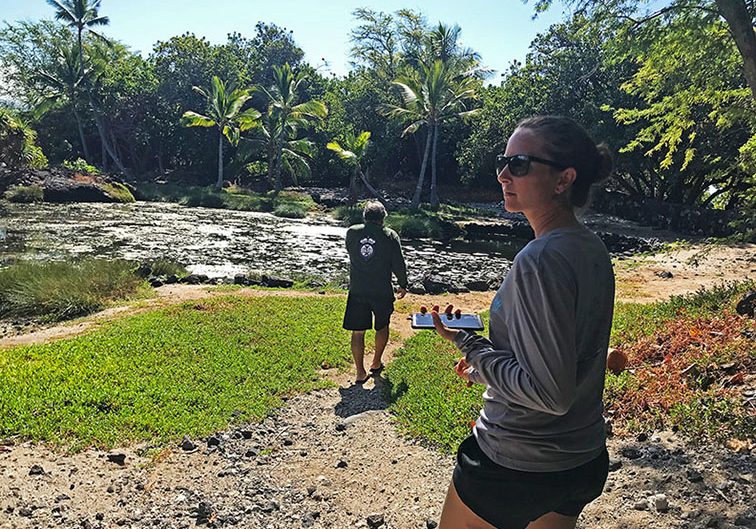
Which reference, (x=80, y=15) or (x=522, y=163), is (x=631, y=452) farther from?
(x=80, y=15)

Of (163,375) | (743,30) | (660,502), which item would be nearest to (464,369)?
(660,502)

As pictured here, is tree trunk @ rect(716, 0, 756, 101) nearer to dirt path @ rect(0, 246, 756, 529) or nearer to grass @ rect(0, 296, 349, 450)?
dirt path @ rect(0, 246, 756, 529)

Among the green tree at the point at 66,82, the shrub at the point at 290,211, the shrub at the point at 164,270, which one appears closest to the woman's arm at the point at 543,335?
the shrub at the point at 164,270

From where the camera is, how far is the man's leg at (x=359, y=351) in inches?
267

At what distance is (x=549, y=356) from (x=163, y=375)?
18.7 feet

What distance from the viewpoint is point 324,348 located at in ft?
26.5

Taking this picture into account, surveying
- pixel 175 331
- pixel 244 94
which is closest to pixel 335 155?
pixel 244 94

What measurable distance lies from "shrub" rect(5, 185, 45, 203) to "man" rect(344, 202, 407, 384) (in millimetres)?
32501

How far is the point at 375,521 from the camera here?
392cm

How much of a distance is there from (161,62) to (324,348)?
4928 cm

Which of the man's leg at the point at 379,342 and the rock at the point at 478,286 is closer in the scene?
the man's leg at the point at 379,342

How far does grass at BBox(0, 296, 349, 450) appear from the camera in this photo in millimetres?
5227

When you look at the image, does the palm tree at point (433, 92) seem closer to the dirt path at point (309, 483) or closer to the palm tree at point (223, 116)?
the palm tree at point (223, 116)

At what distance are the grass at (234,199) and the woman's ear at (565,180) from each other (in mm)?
31483
